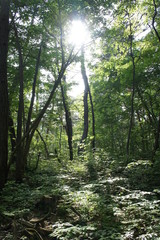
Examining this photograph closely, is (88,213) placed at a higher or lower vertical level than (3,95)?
lower

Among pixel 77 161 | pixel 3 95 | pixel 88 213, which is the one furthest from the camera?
pixel 77 161

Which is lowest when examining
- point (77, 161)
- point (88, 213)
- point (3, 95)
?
point (88, 213)

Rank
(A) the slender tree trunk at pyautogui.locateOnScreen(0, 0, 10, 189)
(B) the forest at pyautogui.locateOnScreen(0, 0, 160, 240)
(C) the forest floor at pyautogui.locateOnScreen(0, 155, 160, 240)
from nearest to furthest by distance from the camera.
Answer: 1. (C) the forest floor at pyautogui.locateOnScreen(0, 155, 160, 240)
2. (B) the forest at pyautogui.locateOnScreen(0, 0, 160, 240)
3. (A) the slender tree trunk at pyautogui.locateOnScreen(0, 0, 10, 189)

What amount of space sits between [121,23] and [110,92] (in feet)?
16.8

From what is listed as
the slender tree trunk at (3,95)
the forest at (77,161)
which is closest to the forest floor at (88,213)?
the forest at (77,161)

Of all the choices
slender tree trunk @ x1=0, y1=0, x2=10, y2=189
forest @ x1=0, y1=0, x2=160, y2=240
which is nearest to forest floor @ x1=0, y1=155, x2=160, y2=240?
forest @ x1=0, y1=0, x2=160, y2=240

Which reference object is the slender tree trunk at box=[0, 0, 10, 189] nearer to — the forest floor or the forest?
the forest

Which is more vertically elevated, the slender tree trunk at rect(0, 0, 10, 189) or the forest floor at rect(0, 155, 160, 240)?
the slender tree trunk at rect(0, 0, 10, 189)

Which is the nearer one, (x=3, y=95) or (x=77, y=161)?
(x=3, y=95)

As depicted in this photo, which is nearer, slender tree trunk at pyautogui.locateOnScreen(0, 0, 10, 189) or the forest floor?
the forest floor

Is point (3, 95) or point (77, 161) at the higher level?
point (3, 95)

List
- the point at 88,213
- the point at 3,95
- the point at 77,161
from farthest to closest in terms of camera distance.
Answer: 1. the point at 77,161
2. the point at 3,95
3. the point at 88,213

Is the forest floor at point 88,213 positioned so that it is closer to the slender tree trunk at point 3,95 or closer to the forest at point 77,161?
the forest at point 77,161

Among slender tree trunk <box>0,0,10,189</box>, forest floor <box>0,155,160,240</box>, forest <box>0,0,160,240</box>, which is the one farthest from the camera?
slender tree trunk <box>0,0,10,189</box>
